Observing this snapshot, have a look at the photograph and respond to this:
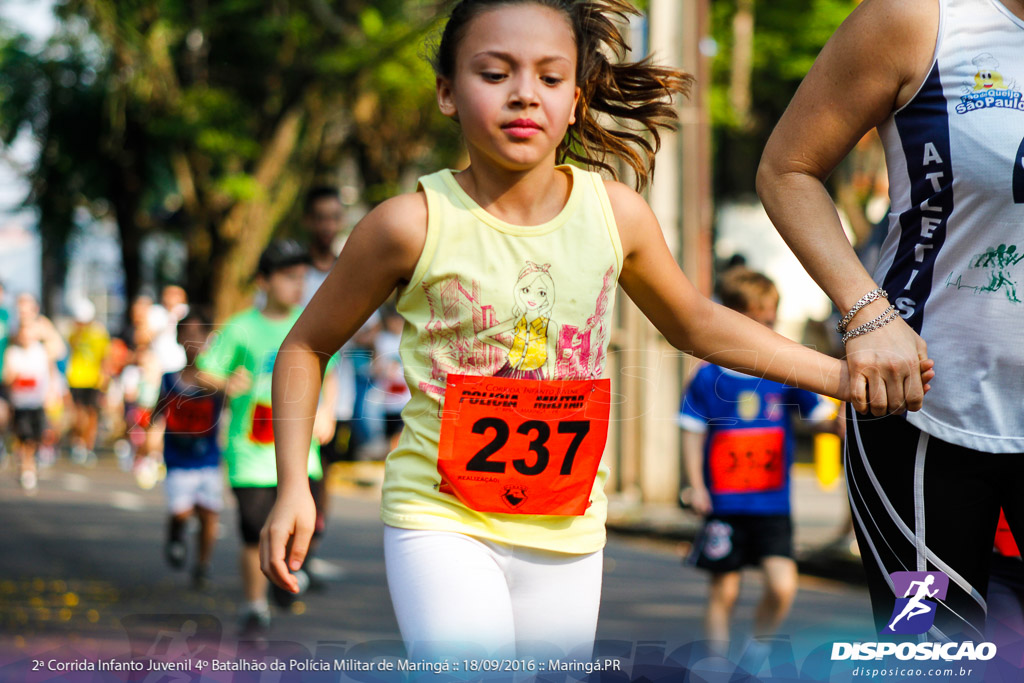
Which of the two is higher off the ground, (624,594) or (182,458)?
(182,458)

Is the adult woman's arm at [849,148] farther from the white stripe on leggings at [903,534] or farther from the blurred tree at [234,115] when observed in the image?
the blurred tree at [234,115]

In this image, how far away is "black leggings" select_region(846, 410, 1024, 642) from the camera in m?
2.28

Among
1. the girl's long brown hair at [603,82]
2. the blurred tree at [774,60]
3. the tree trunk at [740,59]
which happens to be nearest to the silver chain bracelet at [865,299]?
the girl's long brown hair at [603,82]

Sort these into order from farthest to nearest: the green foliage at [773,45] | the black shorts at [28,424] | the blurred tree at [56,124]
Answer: the green foliage at [773,45], the blurred tree at [56,124], the black shorts at [28,424]

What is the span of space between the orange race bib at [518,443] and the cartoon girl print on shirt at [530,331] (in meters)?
0.03

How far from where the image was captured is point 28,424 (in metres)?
14.0

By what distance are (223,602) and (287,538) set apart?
4874mm

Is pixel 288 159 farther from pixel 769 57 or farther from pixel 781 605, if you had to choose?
pixel 781 605

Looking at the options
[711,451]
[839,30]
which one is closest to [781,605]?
[711,451]

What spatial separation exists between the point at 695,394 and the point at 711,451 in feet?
0.85

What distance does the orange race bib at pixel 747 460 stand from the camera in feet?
17.4

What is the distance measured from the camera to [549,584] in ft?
8.10

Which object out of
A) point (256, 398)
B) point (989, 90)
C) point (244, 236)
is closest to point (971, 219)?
point (989, 90)

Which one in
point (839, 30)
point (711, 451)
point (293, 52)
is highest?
point (293, 52)
